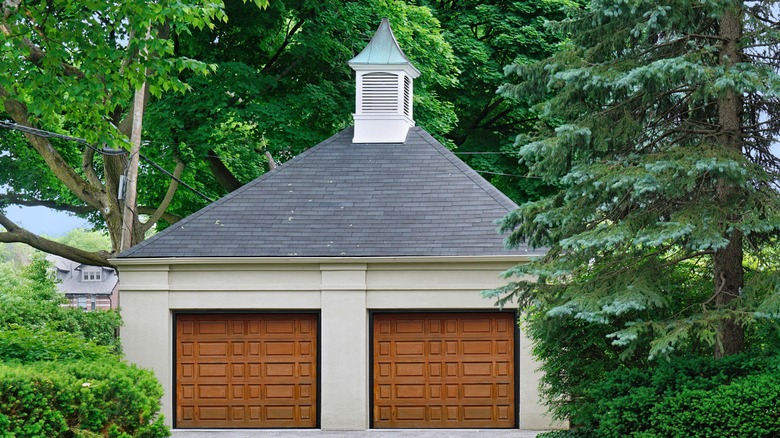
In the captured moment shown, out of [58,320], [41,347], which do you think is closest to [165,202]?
[58,320]

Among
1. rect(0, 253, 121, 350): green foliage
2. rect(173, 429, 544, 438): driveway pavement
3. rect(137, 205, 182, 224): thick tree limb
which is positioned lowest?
rect(173, 429, 544, 438): driveway pavement

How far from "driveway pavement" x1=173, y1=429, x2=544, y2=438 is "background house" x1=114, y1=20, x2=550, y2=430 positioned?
0.81 feet

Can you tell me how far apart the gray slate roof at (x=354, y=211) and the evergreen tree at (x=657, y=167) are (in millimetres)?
6130

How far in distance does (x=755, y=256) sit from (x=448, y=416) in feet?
27.1

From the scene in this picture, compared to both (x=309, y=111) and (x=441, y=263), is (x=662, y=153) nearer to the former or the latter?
(x=441, y=263)

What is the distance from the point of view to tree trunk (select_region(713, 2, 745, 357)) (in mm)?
13680

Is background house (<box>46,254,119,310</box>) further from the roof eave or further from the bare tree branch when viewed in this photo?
the roof eave

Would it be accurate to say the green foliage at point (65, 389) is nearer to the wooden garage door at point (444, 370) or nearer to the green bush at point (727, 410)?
the green bush at point (727, 410)

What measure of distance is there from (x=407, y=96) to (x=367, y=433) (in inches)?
318

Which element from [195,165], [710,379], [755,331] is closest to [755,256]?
[755,331]

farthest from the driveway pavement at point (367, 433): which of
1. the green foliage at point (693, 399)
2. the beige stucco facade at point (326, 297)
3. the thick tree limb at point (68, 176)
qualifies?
the thick tree limb at point (68, 176)

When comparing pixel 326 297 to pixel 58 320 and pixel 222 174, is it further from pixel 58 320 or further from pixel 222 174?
pixel 222 174

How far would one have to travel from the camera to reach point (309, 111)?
29.6 meters

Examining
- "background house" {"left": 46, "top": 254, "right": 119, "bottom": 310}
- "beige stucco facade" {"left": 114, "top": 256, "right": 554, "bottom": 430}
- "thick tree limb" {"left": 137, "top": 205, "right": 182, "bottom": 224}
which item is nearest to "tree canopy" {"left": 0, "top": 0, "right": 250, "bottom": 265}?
"beige stucco facade" {"left": 114, "top": 256, "right": 554, "bottom": 430}
